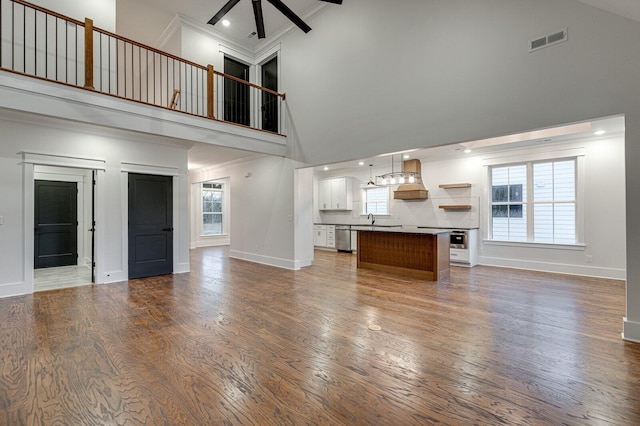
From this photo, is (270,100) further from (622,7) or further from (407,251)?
(622,7)

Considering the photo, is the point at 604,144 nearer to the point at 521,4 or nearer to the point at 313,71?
the point at 521,4

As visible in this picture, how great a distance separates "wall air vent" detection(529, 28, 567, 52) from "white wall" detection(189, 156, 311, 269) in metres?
4.34

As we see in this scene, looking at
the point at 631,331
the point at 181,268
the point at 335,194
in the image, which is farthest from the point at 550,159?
the point at 181,268

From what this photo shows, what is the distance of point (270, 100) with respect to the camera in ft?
24.8

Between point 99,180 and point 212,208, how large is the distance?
6.64 m

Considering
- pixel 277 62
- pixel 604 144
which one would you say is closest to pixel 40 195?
pixel 277 62

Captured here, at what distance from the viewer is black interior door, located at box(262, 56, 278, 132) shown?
7490mm

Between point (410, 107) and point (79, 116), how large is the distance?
477 cm

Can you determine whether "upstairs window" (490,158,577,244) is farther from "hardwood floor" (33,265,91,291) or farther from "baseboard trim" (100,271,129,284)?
"hardwood floor" (33,265,91,291)

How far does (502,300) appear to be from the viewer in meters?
4.27

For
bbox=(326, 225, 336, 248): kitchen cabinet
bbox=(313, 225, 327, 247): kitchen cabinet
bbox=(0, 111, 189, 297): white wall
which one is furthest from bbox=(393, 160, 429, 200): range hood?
bbox=(0, 111, 189, 297): white wall

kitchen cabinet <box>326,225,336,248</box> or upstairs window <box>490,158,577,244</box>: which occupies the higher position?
upstairs window <box>490,158,577,244</box>

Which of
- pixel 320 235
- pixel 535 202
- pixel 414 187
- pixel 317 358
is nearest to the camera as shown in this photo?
pixel 317 358

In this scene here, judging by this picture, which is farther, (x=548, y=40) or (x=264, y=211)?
(x=264, y=211)
